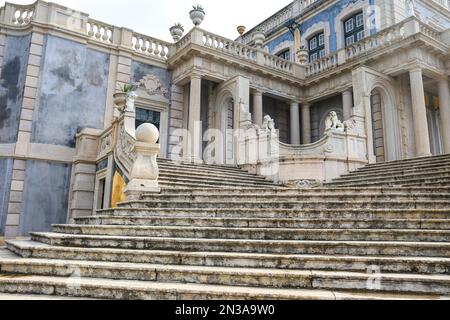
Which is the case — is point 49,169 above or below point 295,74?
below

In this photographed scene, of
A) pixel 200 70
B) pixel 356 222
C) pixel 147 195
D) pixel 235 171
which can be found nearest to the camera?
pixel 356 222

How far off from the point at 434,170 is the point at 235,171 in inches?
224

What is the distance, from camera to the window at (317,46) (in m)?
19.2

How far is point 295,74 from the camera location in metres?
17.1

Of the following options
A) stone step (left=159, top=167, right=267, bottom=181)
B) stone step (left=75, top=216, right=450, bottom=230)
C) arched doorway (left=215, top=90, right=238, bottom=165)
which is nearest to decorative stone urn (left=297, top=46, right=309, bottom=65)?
arched doorway (left=215, top=90, right=238, bottom=165)

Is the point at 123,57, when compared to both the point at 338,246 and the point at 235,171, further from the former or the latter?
the point at 338,246

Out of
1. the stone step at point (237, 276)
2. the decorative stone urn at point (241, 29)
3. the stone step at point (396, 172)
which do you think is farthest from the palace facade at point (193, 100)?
the decorative stone urn at point (241, 29)

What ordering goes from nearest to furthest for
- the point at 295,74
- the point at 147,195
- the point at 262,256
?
the point at 262,256 < the point at 147,195 < the point at 295,74

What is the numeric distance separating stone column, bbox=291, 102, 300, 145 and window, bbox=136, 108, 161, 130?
6.63 meters

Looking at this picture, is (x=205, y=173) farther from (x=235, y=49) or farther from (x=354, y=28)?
(x=354, y=28)

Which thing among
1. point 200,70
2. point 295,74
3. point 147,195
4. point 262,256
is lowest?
point 262,256

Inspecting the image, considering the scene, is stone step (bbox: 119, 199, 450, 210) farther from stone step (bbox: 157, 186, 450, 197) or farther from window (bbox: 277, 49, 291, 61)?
window (bbox: 277, 49, 291, 61)
